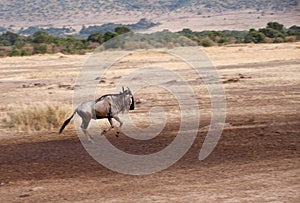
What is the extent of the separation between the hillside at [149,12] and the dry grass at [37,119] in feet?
370

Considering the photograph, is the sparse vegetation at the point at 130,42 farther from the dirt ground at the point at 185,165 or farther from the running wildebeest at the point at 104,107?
the running wildebeest at the point at 104,107

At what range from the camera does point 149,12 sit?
153m

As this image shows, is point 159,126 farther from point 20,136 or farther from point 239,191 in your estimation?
point 239,191

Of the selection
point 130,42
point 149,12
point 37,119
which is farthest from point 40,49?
point 149,12

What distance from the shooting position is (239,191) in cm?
827

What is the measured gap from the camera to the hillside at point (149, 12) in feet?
446

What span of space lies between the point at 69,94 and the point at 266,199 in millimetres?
15809

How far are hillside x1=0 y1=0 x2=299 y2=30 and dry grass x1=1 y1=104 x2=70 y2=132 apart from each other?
112672 mm

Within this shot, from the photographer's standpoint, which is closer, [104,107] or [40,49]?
[104,107]

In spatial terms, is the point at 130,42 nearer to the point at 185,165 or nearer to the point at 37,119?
the point at 37,119

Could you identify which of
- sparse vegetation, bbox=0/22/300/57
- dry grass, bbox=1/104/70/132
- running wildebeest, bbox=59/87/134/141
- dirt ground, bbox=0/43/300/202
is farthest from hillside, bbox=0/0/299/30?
running wildebeest, bbox=59/87/134/141

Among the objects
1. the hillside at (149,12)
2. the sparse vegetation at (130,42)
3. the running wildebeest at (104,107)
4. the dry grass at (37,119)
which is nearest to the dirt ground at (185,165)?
the dry grass at (37,119)

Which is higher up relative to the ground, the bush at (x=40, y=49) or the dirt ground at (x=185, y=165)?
the dirt ground at (x=185, y=165)

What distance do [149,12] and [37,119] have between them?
139897 mm
